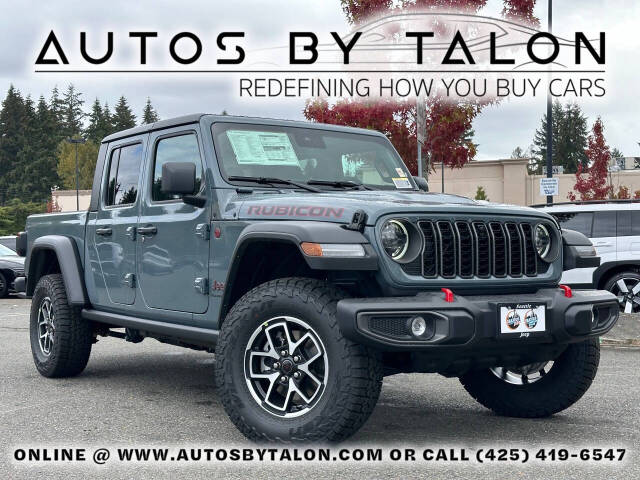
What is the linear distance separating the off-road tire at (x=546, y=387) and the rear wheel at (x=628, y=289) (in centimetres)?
702

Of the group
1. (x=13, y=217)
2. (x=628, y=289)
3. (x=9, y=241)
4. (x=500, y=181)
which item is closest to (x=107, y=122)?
(x=13, y=217)

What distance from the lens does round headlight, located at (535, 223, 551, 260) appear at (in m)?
5.23

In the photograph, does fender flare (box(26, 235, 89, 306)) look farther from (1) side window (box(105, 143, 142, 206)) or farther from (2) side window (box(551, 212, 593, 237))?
(2) side window (box(551, 212, 593, 237))

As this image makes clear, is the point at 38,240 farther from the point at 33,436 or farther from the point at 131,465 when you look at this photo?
the point at 131,465

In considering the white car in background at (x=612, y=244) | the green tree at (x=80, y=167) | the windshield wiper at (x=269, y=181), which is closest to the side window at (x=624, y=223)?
the white car in background at (x=612, y=244)

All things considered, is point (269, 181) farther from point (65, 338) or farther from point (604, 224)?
point (604, 224)

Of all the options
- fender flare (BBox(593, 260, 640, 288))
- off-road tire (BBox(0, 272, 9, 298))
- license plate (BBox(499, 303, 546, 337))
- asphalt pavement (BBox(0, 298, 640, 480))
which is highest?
license plate (BBox(499, 303, 546, 337))

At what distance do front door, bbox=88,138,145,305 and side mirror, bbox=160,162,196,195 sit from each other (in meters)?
1.04

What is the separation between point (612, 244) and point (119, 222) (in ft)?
27.2

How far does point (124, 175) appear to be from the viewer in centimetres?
685

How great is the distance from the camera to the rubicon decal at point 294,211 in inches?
185

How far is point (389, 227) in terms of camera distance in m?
4.64

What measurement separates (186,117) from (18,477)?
277cm

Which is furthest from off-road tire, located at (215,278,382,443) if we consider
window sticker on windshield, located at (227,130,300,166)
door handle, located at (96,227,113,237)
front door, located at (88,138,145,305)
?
door handle, located at (96,227,113,237)
